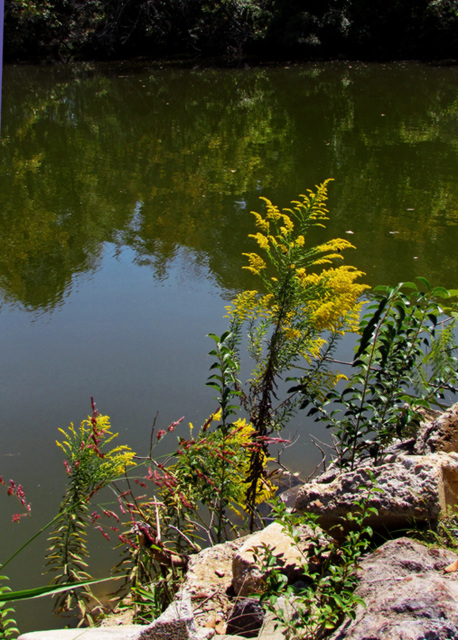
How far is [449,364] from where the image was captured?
270cm

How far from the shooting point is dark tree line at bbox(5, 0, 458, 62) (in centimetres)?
1900

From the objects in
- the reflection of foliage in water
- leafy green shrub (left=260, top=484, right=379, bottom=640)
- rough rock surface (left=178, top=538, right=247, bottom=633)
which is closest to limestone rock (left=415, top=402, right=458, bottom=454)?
leafy green shrub (left=260, top=484, right=379, bottom=640)

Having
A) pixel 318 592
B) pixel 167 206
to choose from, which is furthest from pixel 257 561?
pixel 167 206

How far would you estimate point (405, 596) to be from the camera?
67.4 inches

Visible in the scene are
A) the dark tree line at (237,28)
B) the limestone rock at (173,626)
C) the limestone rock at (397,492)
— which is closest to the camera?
the limestone rock at (173,626)

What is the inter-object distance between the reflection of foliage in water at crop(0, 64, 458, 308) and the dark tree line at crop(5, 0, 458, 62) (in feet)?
14.6

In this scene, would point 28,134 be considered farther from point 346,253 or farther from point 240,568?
point 240,568

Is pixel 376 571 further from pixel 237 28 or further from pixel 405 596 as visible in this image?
pixel 237 28

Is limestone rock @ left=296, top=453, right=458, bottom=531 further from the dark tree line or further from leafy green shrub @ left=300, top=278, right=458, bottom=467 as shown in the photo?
the dark tree line

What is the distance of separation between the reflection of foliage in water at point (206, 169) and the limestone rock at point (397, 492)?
131 inches

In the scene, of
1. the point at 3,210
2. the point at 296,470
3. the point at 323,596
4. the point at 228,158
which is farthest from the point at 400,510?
the point at 228,158

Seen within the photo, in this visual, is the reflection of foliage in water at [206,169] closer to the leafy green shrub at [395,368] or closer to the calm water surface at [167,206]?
the calm water surface at [167,206]

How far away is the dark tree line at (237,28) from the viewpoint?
19000mm

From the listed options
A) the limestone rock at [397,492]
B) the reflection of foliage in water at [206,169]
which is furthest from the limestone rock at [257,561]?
the reflection of foliage in water at [206,169]
